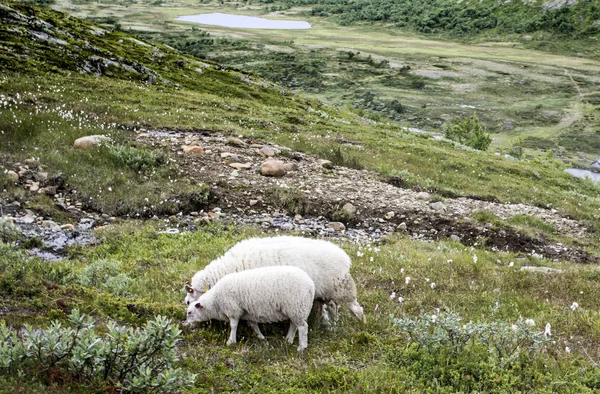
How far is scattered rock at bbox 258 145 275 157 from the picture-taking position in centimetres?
2086

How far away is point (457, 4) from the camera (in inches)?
7338

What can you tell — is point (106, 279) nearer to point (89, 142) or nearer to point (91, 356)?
point (91, 356)

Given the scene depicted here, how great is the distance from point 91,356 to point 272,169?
14591 mm

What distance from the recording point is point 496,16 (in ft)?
555

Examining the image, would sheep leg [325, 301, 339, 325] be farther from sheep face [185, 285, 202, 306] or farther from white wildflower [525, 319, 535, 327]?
white wildflower [525, 319, 535, 327]

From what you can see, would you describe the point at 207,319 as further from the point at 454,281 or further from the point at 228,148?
the point at 228,148

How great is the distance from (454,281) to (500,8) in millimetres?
191250

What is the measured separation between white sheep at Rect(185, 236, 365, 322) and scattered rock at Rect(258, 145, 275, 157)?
12725 millimetres

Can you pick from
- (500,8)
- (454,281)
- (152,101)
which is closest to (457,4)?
(500,8)

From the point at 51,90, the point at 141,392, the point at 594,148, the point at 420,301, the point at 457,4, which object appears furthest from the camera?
the point at 457,4

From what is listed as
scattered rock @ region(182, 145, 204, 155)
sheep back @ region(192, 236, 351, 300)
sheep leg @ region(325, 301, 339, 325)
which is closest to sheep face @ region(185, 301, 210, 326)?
sheep back @ region(192, 236, 351, 300)

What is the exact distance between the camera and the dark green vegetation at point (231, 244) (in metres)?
5.77

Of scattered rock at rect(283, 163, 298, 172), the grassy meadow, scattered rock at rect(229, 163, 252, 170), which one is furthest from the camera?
the grassy meadow

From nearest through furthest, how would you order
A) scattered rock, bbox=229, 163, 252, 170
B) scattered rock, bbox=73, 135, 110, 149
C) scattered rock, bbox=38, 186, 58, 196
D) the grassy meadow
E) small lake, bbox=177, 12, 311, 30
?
scattered rock, bbox=38, 186, 58, 196, scattered rock, bbox=73, 135, 110, 149, scattered rock, bbox=229, 163, 252, 170, the grassy meadow, small lake, bbox=177, 12, 311, 30
